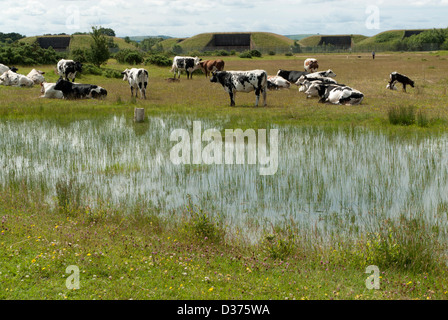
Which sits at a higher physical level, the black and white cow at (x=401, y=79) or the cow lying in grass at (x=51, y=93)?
the black and white cow at (x=401, y=79)

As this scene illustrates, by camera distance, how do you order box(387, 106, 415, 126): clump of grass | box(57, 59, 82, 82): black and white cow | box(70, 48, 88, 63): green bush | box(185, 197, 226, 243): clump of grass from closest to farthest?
box(185, 197, 226, 243): clump of grass
box(387, 106, 415, 126): clump of grass
box(57, 59, 82, 82): black and white cow
box(70, 48, 88, 63): green bush

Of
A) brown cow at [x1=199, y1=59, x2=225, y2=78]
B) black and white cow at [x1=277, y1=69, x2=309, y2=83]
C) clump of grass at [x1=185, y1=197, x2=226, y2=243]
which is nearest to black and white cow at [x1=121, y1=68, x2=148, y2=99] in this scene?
black and white cow at [x1=277, y1=69, x2=309, y2=83]

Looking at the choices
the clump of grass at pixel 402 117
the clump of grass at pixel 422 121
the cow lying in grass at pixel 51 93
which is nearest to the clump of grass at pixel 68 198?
the clump of grass at pixel 402 117

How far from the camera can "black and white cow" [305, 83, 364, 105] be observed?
19969 mm

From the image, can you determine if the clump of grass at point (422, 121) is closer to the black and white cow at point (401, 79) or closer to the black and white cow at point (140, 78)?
the black and white cow at point (401, 79)

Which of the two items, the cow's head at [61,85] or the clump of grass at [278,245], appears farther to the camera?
the cow's head at [61,85]

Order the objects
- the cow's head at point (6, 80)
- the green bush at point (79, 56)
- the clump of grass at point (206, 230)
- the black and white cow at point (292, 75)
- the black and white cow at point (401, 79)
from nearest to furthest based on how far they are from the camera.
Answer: the clump of grass at point (206, 230)
the black and white cow at point (401, 79)
the cow's head at point (6, 80)
the black and white cow at point (292, 75)
the green bush at point (79, 56)

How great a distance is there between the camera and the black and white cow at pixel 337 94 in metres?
20.0

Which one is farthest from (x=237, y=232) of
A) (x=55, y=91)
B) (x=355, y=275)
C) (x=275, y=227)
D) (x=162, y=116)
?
(x=55, y=91)

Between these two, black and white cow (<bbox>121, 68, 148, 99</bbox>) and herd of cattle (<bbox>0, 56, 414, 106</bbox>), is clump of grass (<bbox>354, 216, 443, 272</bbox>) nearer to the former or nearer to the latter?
herd of cattle (<bbox>0, 56, 414, 106</bbox>)

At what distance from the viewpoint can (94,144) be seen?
44.7 feet

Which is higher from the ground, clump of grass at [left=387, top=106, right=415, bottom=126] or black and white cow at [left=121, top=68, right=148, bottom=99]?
black and white cow at [left=121, top=68, right=148, bottom=99]

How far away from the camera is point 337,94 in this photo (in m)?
20.6
